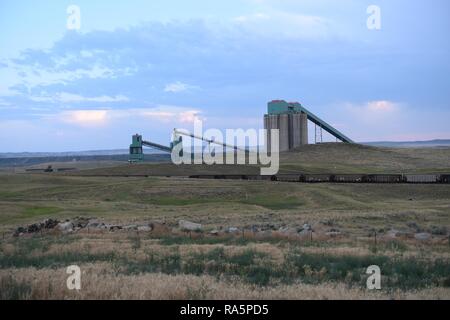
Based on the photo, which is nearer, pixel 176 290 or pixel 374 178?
pixel 176 290

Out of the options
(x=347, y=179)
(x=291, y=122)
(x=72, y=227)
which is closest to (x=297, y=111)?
(x=291, y=122)

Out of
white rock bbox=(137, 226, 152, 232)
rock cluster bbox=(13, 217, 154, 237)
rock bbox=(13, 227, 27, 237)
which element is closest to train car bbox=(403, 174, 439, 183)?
rock cluster bbox=(13, 217, 154, 237)

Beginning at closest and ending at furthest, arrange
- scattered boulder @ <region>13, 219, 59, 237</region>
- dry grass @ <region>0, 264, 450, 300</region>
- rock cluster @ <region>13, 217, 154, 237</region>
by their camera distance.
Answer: dry grass @ <region>0, 264, 450, 300</region>
rock cluster @ <region>13, 217, 154, 237</region>
scattered boulder @ <region>13, 219, 59, 237</region>

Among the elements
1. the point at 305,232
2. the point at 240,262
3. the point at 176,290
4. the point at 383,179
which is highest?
the point at 176,290

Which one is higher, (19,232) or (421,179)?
(421,179)

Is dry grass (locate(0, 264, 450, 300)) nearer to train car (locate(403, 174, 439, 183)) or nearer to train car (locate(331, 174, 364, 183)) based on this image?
train car (locate(403, 174, 439, 183))

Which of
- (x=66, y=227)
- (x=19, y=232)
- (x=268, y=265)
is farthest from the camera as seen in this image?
(x=66, y=227)

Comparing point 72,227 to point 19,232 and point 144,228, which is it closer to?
point 19,232

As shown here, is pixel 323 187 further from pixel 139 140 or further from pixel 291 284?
pixel 139 140

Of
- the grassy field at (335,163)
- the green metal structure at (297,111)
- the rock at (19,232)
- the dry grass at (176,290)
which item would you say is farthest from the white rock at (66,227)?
the green metal structure at (297,111)

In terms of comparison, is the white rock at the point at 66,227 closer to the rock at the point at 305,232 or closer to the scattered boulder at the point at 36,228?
the scattered boulder at the point at 36,228

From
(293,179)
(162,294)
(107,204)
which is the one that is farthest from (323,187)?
(162,294)

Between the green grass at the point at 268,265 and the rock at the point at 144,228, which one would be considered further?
the rock at the point at 144,228
